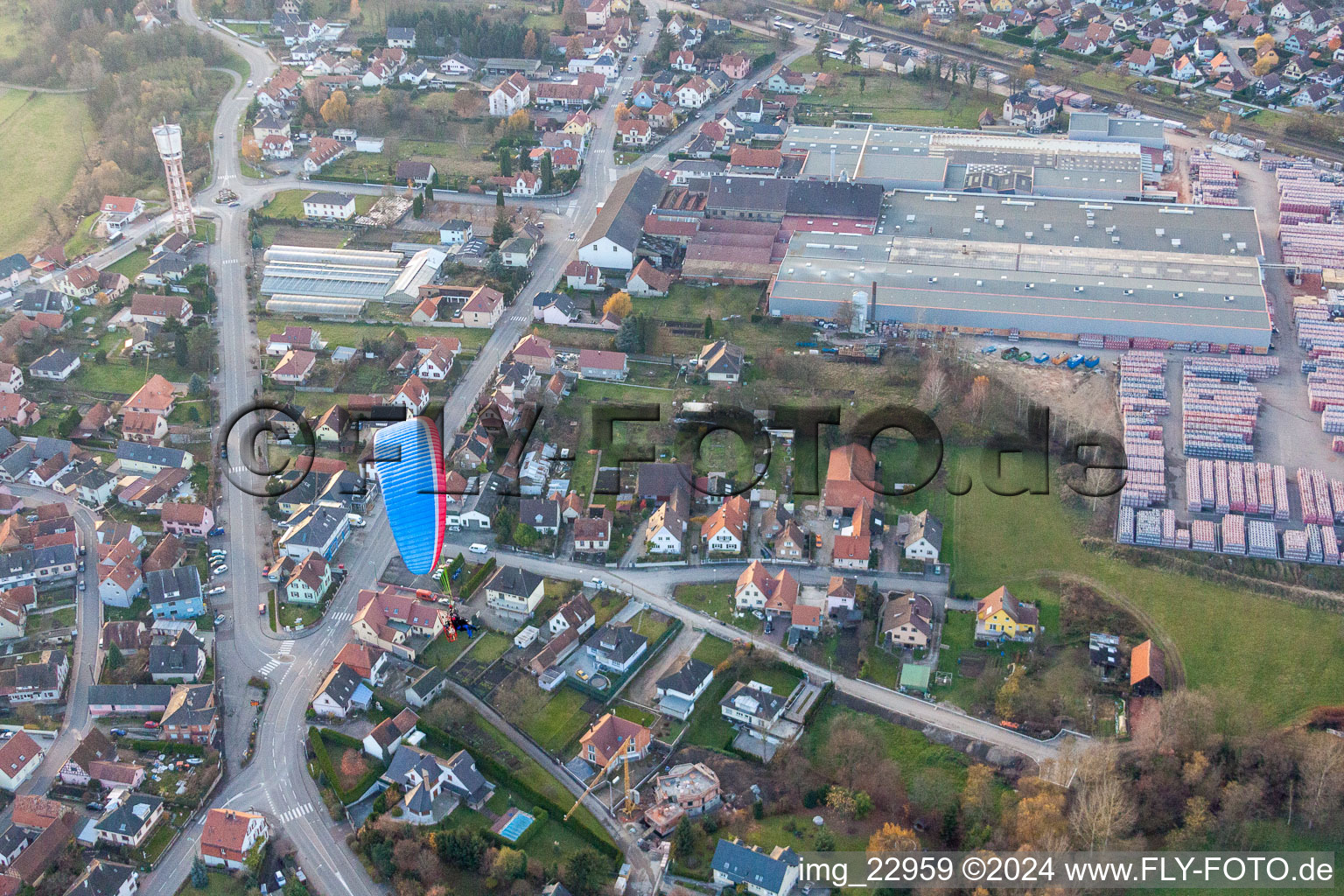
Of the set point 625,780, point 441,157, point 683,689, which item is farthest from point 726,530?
point 441,157

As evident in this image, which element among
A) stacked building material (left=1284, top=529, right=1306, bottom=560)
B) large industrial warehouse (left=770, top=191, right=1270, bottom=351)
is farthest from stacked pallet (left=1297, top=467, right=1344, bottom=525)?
large industrial warehouse (left=770, top=191, right=1270, bottom=351)

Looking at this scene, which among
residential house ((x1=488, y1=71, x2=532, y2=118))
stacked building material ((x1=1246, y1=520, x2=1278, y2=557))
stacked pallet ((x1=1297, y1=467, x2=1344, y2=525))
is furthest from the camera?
residential house ((x1=488, y1=71, x2=532, y2=118))

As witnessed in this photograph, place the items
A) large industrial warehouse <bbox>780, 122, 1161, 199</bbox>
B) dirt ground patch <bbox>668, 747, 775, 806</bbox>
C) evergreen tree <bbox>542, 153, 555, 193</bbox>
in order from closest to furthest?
dirt ground patch <bbox>668, 747, 775, 806</bbox>, large industrial warehouse <bbox>780, 122, 1161, 199</bbox>, evergreen tree <bbox>542, 153, 555, 193</bbox>

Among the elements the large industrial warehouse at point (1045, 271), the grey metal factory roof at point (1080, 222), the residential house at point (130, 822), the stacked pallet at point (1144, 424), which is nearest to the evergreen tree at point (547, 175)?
the large industrial warehouse at point (1045, 271)

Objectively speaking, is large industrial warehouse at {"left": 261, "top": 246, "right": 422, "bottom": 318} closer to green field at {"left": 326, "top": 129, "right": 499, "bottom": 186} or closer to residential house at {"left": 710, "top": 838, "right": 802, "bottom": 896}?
green field at {"left": 326, "top": 129, "right": 499, "bottom": 186}

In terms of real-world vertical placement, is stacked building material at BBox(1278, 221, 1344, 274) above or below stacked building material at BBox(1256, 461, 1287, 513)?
above

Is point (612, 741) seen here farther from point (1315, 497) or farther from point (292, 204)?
point (292, 204)

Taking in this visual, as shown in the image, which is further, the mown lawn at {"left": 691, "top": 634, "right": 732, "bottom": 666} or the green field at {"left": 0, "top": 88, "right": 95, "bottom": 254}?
the green field at {"left": 0, "top": 88, "right": 95, "bottom": 254}

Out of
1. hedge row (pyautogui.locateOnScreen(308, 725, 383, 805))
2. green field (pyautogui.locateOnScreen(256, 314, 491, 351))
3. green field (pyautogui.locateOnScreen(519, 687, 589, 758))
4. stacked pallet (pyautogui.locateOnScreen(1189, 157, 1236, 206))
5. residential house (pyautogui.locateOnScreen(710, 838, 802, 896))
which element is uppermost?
stacked pallet (pyautogui.locateOnScreen(1189, 157, 1236, 206))
